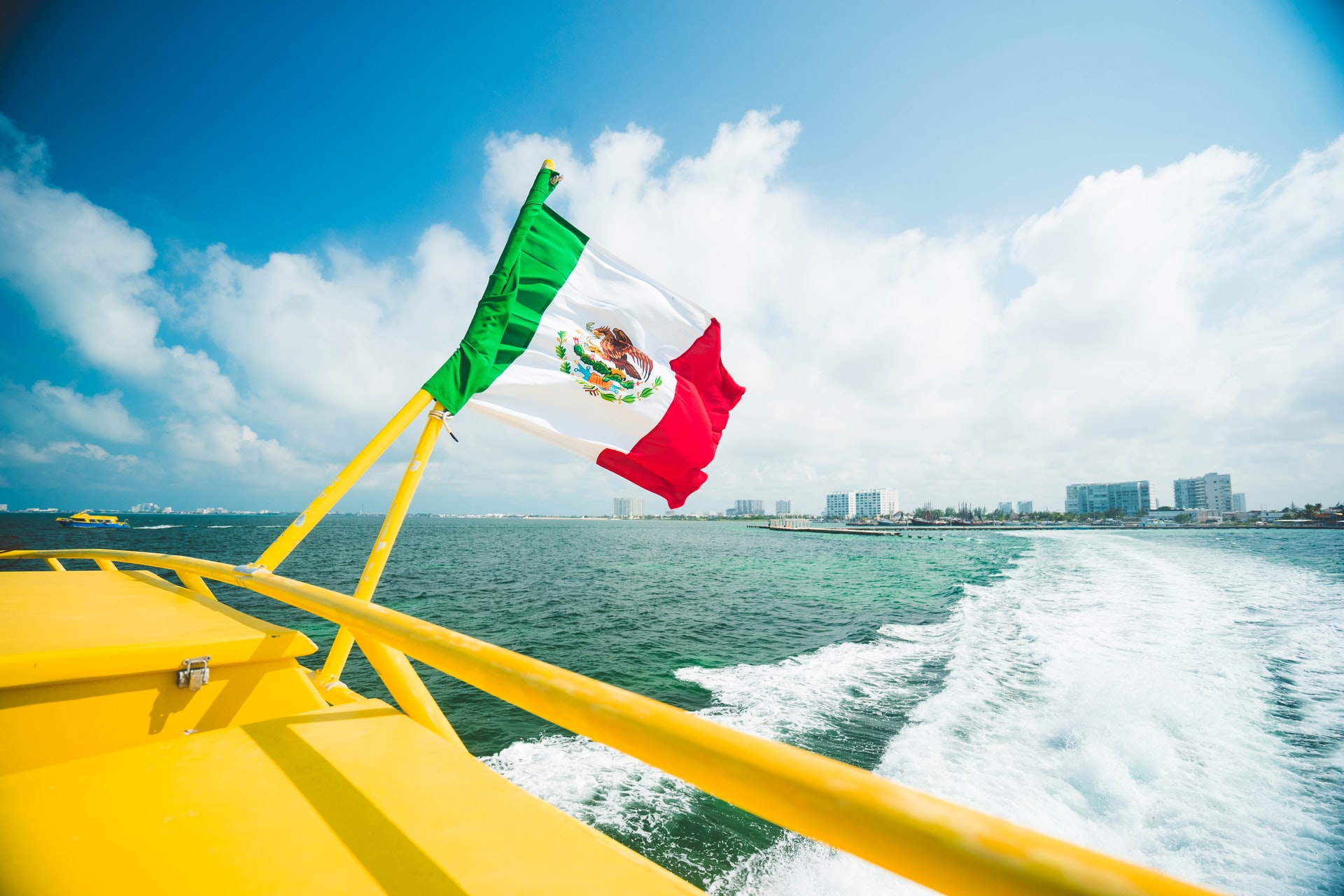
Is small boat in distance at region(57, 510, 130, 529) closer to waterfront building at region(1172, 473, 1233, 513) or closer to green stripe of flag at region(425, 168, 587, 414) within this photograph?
green stripe of flag at region(425, 168, 587, 414)

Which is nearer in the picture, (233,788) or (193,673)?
(233,788)

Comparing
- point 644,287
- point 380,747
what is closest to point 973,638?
point 644,287

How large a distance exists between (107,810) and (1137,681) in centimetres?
1329

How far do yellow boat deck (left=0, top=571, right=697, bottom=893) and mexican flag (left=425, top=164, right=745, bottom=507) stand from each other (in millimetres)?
2118

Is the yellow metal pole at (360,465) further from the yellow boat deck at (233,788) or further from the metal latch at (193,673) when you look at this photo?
the metal latch at (193,673)

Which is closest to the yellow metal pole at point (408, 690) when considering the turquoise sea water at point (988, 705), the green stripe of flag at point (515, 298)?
the green stripe of flag at point (515, 298)

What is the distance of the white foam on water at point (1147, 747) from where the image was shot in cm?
504

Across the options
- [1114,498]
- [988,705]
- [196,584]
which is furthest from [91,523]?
[1114,498]

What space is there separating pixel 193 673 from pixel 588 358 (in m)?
3.48

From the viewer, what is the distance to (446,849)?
5.17ft

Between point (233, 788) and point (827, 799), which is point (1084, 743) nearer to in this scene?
point (827, 799)

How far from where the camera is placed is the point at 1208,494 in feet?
604

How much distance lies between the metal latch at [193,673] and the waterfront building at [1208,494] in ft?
818

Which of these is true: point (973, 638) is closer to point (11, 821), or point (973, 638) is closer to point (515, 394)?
point (515, 394)
